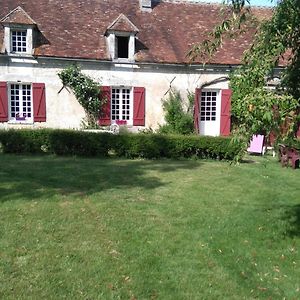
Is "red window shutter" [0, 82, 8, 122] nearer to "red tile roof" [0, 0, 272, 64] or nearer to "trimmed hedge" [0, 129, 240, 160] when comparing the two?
"red tile roof" [0, 0, 272, 64]

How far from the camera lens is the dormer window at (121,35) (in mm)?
16703

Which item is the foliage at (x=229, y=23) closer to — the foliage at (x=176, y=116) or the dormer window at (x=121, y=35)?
the foliage at (x=176, y=116)

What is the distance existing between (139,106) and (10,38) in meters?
5.60

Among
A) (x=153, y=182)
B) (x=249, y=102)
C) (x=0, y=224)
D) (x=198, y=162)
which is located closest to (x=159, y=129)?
(x=198, y=162)

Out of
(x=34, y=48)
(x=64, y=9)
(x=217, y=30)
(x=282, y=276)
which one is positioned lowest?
(x=282, y=276)

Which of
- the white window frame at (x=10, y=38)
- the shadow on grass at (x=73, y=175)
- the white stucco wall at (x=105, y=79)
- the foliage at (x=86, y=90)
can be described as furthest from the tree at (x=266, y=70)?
the white window frame at (x=10, y=38)

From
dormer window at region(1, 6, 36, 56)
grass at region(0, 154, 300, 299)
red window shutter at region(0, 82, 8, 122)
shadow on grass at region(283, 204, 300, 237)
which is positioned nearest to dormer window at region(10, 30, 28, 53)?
dormer window at region(1, 6, 36, 56)

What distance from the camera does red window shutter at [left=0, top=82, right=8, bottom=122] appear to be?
16.1m

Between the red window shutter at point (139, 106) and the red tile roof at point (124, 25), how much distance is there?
128 centimetres

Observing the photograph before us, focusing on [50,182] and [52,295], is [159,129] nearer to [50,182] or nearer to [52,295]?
[50,182]

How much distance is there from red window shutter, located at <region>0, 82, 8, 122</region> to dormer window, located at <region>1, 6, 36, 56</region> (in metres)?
1.30

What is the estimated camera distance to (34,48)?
16.2 meters

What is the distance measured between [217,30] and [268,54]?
0.63 metres

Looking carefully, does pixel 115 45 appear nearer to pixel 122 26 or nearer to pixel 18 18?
pixel 122 26
